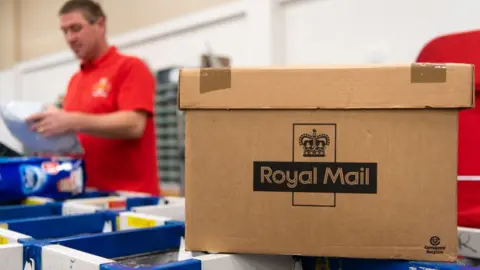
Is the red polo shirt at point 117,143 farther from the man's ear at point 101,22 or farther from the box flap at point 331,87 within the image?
the box flap at point 331,87

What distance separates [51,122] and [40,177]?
0.19 metres

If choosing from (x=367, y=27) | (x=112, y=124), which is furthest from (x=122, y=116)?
(x=367, y=27)

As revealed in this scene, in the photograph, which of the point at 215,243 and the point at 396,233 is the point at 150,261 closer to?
the point at 215,243

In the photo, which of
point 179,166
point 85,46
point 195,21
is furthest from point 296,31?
point 85,46

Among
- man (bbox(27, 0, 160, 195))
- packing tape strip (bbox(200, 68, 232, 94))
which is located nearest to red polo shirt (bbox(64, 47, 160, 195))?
man (bbox(27, 0, 160, 195))

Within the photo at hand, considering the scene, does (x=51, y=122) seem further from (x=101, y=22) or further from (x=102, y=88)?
(x=101, y=22)

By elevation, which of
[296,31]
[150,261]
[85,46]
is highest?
[296,31]

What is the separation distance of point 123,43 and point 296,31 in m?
1.98

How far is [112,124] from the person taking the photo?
5.61 ft

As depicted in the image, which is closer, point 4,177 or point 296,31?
point 4,177

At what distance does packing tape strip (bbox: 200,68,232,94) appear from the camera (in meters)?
0.84

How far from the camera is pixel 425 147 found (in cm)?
80

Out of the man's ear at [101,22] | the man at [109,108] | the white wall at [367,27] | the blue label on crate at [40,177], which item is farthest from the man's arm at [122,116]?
the white wall at [367,27]

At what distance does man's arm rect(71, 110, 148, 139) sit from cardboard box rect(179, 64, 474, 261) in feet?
2.96
